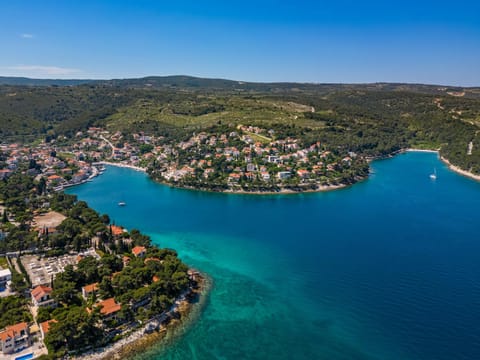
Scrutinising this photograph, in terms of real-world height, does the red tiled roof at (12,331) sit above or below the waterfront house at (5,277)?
above

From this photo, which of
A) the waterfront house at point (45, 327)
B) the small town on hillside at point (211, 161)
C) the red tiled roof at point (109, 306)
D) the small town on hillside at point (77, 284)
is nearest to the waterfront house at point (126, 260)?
the small town on hillside at point (77, 284)

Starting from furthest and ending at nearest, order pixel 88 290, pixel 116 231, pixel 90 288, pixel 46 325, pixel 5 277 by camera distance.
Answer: pixel 116 231, pixel 5 277, pixel 90 288, pixel 88 290, pixel 46 325

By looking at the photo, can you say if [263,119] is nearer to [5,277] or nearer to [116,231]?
[116,231]

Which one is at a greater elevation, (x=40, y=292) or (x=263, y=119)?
(x=263, y=119)

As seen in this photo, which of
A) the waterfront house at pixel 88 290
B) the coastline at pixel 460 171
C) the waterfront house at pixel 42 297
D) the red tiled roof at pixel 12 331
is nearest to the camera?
the red tiled roof at pixel 12 331

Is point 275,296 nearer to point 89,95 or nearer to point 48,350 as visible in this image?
point 48,350

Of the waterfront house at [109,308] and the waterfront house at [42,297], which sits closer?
the waterfront house at [109,308]

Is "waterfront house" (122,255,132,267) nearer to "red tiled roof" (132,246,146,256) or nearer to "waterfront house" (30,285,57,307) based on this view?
"red tiled roof" (132,246,146,256)

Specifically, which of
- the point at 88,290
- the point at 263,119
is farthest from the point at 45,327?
the point at 263,119

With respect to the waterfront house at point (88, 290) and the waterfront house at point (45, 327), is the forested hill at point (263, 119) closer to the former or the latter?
the waterfront house at point (88, 290)
